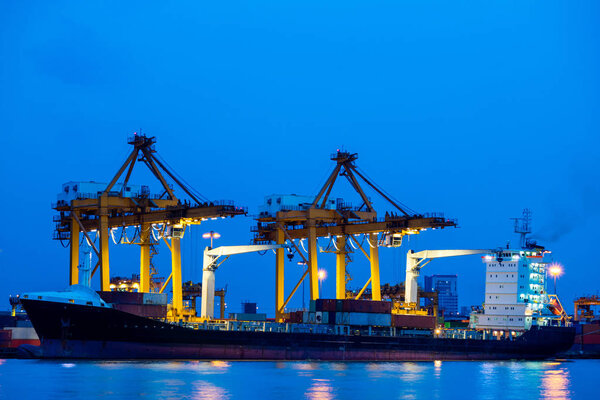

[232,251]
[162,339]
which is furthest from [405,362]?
[162,339]

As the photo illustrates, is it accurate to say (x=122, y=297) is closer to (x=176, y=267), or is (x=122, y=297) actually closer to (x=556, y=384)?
(x=176, y=267)

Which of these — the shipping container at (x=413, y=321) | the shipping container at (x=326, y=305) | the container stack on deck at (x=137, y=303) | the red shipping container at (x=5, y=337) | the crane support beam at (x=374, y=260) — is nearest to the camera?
the container stack on deck at (x=137, y=303)

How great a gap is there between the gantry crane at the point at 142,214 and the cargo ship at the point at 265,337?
6.38 metres

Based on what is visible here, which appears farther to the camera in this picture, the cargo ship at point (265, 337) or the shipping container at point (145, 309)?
the shipping container at point (145, 309)

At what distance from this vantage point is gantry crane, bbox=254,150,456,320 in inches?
2515

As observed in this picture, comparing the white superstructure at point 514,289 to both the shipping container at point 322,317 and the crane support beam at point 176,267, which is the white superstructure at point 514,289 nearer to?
the shipping container at point 322,317

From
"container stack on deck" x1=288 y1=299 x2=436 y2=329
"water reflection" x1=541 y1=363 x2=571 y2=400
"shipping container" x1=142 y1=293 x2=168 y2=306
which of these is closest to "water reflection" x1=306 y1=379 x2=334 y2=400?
"water reflection" x1=541 y1=363 x2=571 y2=400

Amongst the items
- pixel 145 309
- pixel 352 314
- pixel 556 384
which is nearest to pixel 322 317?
pixel 352 314

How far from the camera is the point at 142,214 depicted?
62.9m

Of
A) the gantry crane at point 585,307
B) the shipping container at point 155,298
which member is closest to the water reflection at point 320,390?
→ the shipping container at point 155,298

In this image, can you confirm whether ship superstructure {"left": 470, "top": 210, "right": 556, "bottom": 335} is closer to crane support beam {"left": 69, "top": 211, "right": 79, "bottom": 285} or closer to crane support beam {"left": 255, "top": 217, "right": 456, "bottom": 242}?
crane support beam {"left": 255, "top": 217, "right": 456, "bottom": 242}

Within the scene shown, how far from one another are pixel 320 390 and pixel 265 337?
15985 mm

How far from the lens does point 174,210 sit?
60250 millimetres

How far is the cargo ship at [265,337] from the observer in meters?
50.4
